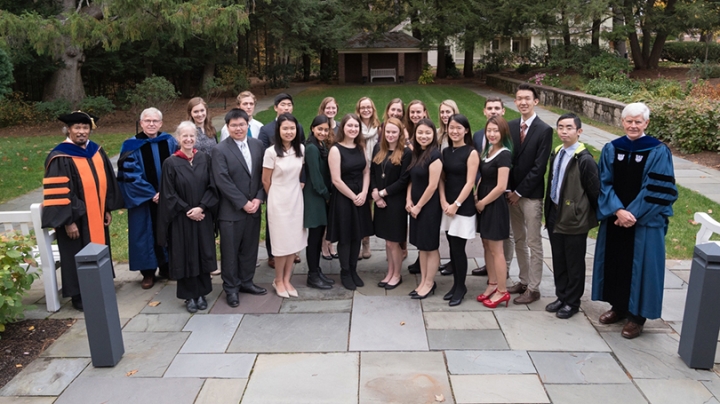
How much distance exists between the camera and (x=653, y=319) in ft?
15.6

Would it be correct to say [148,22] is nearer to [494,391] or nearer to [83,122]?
[83,122]

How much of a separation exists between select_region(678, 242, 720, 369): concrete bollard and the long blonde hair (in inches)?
97.3

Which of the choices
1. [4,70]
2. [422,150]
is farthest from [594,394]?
[4,70]

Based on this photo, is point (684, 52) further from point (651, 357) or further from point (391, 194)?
point (651, 357)

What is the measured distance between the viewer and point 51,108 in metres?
18.6

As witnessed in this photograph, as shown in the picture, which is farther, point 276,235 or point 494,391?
point 276,235

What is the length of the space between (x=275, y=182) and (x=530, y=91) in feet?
7.91

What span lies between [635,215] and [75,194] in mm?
4710

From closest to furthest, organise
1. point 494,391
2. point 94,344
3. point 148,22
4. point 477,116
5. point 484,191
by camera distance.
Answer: point 494,391, point 94,344, point 484,191, point 148,22, point 477,116

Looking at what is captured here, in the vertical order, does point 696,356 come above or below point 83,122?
below

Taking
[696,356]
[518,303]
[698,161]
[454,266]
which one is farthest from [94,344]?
[698,161]

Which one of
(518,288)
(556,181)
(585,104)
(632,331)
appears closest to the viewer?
(632,331)

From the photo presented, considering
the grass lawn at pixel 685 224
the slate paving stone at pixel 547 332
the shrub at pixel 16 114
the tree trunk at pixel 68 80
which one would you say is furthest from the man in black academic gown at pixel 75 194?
the tree trunk at pixel 68 80

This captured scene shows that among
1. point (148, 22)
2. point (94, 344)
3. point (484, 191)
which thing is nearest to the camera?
point (94, 344)
